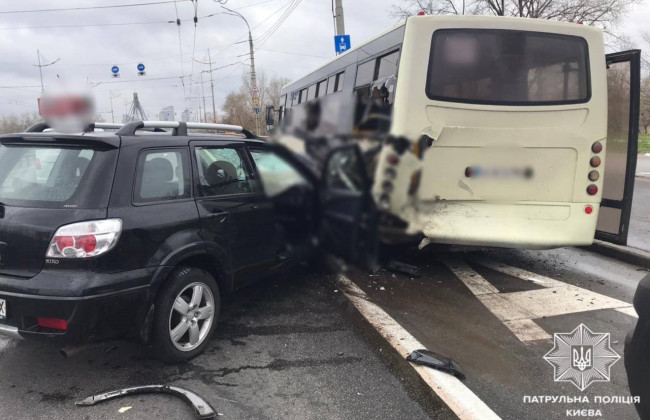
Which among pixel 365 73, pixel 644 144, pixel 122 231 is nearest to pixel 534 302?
pixel 365 73

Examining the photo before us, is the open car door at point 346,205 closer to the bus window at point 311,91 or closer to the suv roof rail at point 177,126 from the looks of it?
the suv roof rail at point 177,126

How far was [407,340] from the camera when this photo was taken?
3887mm

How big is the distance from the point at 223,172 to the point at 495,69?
2110 mm

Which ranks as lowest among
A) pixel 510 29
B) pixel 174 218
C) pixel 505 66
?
pixel 174 218

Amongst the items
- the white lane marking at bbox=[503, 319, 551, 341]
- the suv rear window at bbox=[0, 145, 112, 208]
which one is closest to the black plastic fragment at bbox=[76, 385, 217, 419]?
the suv rear window at bbox=[0, 145, 112, 208]

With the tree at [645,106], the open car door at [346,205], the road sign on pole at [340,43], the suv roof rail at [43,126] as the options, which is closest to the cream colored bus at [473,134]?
the open car door at [346,205]

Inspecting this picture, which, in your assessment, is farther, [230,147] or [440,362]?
[230,147]

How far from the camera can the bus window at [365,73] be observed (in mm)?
4047

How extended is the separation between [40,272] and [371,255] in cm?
285

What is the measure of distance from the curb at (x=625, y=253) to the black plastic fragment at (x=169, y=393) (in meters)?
5.78

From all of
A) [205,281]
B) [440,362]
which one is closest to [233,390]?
[205,281]

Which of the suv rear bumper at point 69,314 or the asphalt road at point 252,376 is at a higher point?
the suv rear bumper at point 69,314

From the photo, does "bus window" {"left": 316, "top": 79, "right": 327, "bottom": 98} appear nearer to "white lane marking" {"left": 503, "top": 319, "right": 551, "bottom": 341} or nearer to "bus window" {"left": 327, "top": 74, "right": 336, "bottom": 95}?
"bus window" {"left": 327, "top": 74, "right": 336, "bottom": 95}

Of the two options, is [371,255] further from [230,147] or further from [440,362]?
[230,147]
